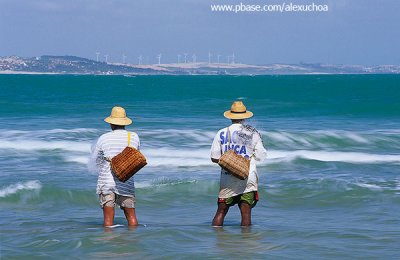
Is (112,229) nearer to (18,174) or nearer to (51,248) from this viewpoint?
(51,248)

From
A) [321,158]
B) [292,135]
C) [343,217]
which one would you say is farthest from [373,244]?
[292,135]

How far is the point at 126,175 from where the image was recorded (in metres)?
8.41

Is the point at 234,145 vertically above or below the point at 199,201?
above

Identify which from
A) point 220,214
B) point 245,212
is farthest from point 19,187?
point 245,212

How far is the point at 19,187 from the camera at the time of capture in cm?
1303

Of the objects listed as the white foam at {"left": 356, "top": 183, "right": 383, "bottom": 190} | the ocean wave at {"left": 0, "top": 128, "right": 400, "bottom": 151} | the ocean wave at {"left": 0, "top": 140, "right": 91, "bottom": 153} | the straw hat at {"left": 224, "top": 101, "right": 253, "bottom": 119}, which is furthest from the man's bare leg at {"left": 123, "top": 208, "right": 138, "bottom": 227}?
the ocean wave at {"left": 0, "top": 128, "right": 400, "bottom": 151}

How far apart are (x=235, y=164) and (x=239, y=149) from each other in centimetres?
20

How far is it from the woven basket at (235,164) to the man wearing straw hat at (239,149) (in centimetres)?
10

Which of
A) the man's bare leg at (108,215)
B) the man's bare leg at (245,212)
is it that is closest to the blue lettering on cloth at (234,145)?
the man's bare leg at (245,212)

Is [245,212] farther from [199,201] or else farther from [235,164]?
[199,201]

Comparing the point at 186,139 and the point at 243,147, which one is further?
the point at 186,139

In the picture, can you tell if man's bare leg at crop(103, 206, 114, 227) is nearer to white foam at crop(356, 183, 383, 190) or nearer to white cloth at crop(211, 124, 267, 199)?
white cloth at crop(211, 124, 267, 199)

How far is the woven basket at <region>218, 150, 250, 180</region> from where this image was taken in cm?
846

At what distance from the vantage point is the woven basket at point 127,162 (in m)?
8.32
